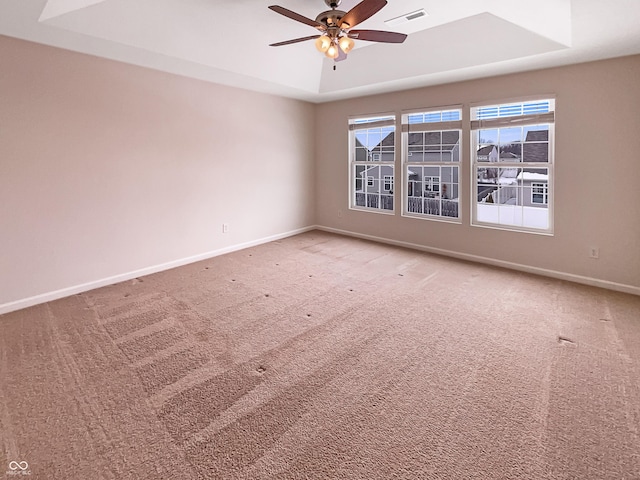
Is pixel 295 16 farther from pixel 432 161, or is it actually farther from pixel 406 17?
pixel 432 161

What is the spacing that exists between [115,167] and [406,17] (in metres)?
3.58

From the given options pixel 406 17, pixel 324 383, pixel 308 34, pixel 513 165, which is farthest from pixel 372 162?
pixel 324 383

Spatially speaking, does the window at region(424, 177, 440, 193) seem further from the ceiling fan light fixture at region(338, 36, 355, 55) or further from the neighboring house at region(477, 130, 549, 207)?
the ceiling fan light fixture at region(338, 36, 355, 55)

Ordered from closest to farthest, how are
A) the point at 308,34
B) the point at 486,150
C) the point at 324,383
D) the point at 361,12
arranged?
the point at 324,383 < the point at 361,12 < the point at 308,34 < the point at 486,150

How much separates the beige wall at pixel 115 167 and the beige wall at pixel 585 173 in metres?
3.13

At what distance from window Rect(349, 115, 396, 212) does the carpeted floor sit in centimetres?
261

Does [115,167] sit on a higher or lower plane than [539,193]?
higher

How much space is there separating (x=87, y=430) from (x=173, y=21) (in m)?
3.49

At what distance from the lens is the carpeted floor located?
168 centimetres

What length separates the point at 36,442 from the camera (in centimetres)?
178

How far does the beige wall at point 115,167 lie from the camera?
11.1 ft

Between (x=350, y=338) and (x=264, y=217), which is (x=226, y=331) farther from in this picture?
(x=264, y=217)

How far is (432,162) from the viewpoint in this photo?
17.6ft

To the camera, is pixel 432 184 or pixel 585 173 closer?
pixel 585 173
